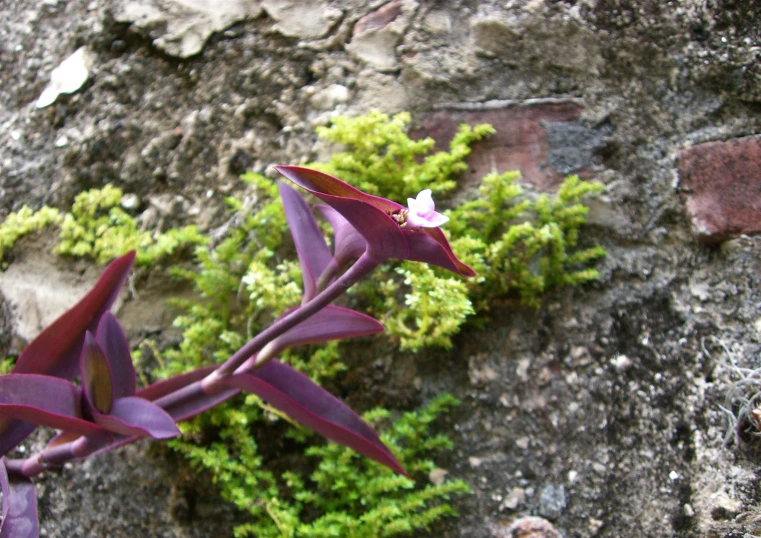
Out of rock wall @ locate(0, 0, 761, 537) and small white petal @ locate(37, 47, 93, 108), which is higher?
small white petal @ locate(37, 47, 93, 108)

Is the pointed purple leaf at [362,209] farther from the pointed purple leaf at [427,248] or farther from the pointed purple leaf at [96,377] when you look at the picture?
the pointed purple leaf at [96,377]

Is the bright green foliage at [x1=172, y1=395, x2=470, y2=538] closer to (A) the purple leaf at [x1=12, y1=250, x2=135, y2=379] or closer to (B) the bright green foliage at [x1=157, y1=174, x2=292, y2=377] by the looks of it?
(B) the bright green foliage at [x1=157, y1=174, x2=292, y2=377]

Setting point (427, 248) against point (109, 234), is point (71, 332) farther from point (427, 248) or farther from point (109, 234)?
point (427, 248)

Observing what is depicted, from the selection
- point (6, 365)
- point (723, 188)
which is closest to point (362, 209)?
point (723, 188)

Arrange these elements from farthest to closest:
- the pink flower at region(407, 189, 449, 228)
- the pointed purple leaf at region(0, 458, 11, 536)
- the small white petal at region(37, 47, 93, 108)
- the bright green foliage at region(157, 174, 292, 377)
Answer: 1. the small white petal at region(37, 47, 93, 108)
2. the bright green foliage at region(157, 174, 292, 377)
3. the pointed purple leaf at region(0, 458, 11, 536)
4. the pink flower at region(407, 189, 449, 228)

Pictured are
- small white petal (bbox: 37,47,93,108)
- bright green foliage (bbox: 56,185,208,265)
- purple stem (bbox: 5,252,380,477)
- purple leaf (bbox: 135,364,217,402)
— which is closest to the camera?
purple stem (bbox: 5,252,380,477)

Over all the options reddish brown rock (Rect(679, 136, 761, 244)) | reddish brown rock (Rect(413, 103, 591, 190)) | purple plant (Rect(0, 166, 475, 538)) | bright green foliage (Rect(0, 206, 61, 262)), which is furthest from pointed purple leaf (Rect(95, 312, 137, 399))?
reddish brown rock (Rect(679, 136, 761, 244))

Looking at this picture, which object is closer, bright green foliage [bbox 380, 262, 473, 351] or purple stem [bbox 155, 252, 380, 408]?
purple stem [bbox 155, 252, 380, 408]

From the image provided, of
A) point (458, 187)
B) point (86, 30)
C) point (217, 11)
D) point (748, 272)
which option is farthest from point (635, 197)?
point (86, 30)
